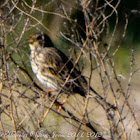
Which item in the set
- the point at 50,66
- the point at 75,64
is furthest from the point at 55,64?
the point at 75,64

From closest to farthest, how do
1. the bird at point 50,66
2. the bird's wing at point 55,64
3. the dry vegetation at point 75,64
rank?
1. the dry vegetation at point 75,64
2. the bird at point 50,66
3. the bird's wing at point 55,64

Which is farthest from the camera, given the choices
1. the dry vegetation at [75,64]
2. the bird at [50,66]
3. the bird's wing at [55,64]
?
the bird's wing at [55,64]

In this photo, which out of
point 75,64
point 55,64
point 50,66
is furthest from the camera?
point 55,64

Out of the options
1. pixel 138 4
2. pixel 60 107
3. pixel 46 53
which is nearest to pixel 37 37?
pixel 46 53

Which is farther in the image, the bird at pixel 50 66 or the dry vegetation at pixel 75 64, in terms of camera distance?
the bird at pixel 50 66

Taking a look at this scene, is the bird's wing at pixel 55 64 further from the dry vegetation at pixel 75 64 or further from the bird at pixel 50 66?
the dry vegetation at pixel 75 64

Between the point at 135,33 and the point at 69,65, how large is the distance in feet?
15.1

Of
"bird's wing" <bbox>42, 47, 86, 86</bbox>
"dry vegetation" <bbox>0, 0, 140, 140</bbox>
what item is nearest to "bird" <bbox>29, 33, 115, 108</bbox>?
"bird's wing" <bbox>42, 47, 86, 86</bbox>

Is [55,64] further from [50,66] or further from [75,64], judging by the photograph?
[75,64]

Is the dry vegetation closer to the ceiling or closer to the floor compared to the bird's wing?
closer to the floor

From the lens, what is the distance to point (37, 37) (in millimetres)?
5488

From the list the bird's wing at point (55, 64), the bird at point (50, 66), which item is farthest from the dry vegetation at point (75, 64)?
the bird's wing at point (55, 64)

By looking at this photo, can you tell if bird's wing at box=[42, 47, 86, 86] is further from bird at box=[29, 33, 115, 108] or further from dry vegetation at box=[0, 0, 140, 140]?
dry vegetation at box=[0, 0, 140, 140]

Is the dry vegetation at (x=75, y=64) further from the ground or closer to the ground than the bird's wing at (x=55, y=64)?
closer to the ground
